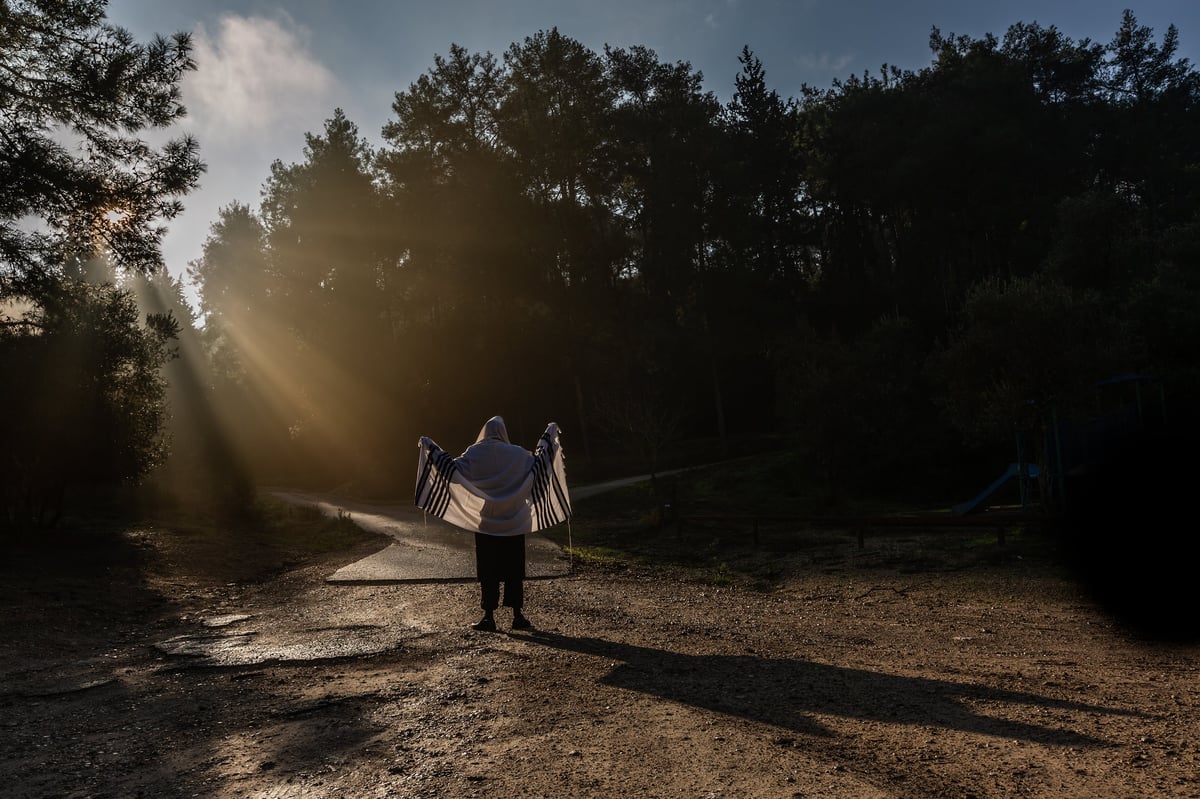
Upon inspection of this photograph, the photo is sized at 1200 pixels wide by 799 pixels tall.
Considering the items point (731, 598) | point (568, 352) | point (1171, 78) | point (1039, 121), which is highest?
point (1171, 78)

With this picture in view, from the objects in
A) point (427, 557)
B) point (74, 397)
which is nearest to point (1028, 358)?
point (427, 557)

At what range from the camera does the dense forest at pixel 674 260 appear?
32.8 m

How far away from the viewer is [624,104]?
47.0 metres

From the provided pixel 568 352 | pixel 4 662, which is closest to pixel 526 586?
pixel 4 662

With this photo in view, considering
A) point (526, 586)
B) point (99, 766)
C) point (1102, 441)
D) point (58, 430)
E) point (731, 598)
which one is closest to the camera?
point (99, 766)

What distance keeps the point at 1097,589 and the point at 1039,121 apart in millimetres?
47105

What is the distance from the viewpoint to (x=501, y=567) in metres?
9.27

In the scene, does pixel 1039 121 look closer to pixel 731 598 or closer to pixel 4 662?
pixel 731 598

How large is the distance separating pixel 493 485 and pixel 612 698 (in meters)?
3.96

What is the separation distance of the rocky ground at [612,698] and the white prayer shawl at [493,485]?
1.21m

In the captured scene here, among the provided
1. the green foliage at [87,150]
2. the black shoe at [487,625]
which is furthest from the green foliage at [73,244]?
the black shoe at [487,625]

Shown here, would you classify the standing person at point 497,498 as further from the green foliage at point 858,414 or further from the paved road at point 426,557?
the green foliage at point 858,414

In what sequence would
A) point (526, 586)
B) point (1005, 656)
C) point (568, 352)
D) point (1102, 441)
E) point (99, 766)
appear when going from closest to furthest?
point (99, 766)
point (1005, 656)
point (526, 586)
point (1102, 441)
point (568, 352)

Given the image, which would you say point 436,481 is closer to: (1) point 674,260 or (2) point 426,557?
(2) point 426,557
